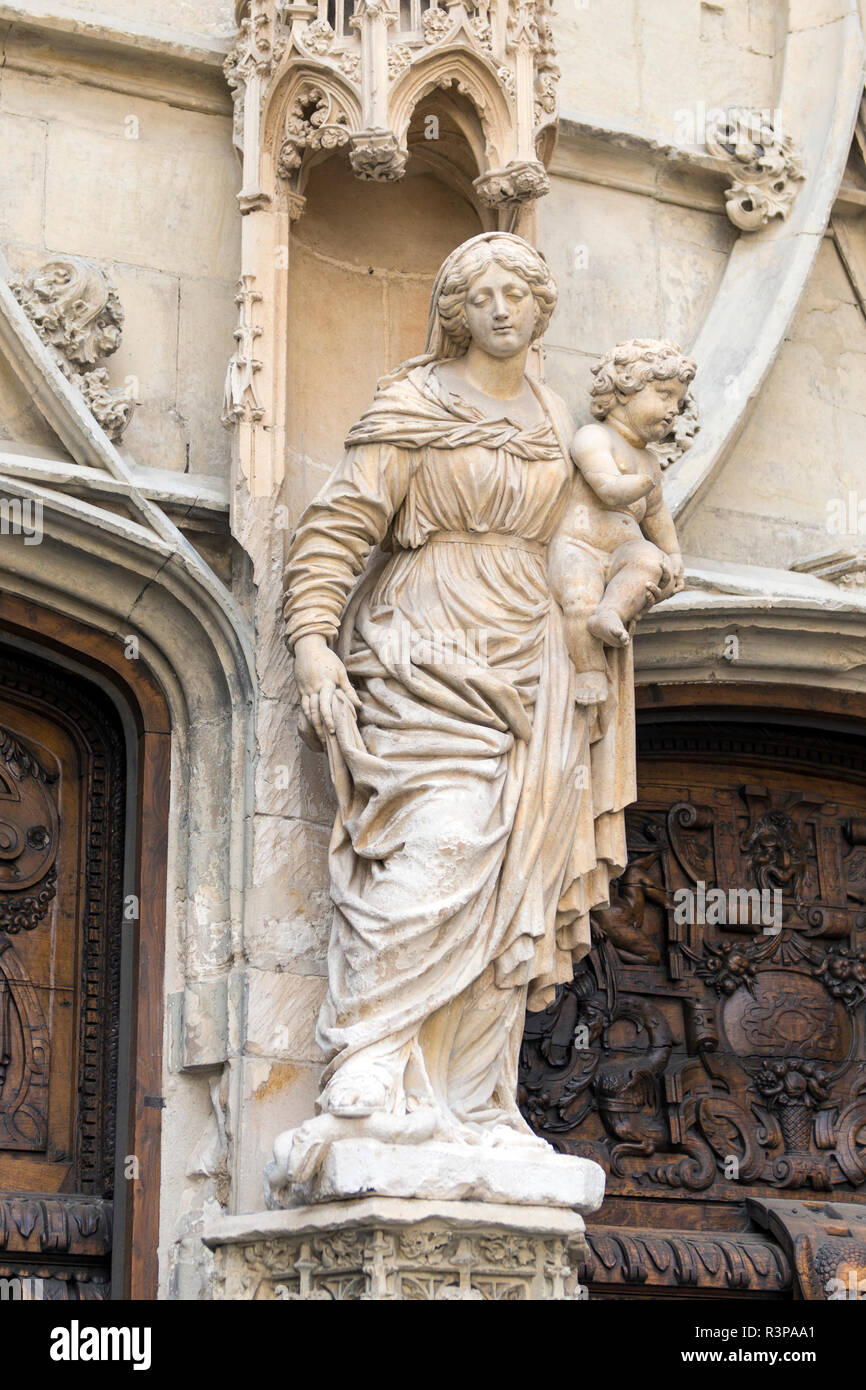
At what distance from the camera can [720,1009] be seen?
22.2 feet

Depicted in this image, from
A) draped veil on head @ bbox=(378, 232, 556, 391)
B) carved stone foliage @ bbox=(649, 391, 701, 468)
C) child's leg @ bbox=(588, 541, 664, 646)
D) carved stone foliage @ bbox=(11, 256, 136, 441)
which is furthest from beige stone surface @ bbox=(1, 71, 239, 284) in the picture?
child's leg @ bbox=(588, 541, 664, 646)

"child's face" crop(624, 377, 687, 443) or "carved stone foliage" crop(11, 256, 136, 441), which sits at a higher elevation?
"carved stone foliage" crop(11, 256, 136, 441)

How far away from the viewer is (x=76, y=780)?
6180 millimetres

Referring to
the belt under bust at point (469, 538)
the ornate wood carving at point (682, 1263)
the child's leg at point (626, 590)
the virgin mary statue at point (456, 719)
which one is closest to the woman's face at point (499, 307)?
the virgin mary statue at point (456, 719)

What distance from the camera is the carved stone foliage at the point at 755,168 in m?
7.10

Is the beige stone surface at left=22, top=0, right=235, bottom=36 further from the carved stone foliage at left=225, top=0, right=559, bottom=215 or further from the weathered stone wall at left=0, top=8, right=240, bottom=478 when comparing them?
the carved stone foliage at left=225, top=0, right=559, bottom=215

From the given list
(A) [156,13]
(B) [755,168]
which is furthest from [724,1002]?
(A) [156,13]

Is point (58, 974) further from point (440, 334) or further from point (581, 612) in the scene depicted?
point (440, 334)

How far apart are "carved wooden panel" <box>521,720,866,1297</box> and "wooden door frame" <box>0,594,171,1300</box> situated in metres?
1.11

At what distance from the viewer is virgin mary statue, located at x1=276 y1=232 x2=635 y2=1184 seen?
5.35 meters

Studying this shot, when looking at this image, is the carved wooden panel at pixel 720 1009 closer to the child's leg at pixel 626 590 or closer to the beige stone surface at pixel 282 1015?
the beige stone surface at pixel 282 1015

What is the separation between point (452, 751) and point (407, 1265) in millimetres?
1115

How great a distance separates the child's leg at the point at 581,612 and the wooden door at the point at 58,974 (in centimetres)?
119
